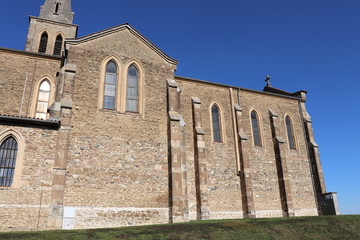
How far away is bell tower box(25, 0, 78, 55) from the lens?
95.8 ft

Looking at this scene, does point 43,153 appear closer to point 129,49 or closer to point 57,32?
point 129,49

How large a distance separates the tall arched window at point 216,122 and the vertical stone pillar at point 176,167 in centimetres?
514

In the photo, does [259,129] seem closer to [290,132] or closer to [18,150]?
[290,132]

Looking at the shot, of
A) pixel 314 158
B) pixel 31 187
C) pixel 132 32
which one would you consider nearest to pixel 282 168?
pixel 314 158

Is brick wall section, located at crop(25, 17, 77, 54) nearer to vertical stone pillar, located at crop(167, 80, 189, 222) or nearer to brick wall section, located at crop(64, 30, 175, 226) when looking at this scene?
brick wall section, located at crop(64, 30, 175, 226)

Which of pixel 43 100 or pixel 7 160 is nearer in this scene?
pixel 7 160

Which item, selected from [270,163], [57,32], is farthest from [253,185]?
[57,32]

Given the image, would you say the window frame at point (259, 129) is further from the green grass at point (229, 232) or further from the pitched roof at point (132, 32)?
the green grass at point (229, 232)

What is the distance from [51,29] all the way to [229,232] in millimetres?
28528

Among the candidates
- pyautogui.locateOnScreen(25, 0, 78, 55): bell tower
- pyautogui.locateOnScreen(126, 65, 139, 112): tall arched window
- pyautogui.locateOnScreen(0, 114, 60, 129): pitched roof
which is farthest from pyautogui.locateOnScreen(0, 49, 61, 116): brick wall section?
pyautogui.locateOnScreen(25, 0, 78, 55): bell tower

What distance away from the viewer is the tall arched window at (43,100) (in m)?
18.0

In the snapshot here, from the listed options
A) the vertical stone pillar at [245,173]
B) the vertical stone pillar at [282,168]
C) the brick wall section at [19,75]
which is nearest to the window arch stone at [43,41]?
the brick wall section at [19,75]

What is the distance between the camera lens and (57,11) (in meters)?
32.7

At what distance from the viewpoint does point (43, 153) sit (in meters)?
14.0
